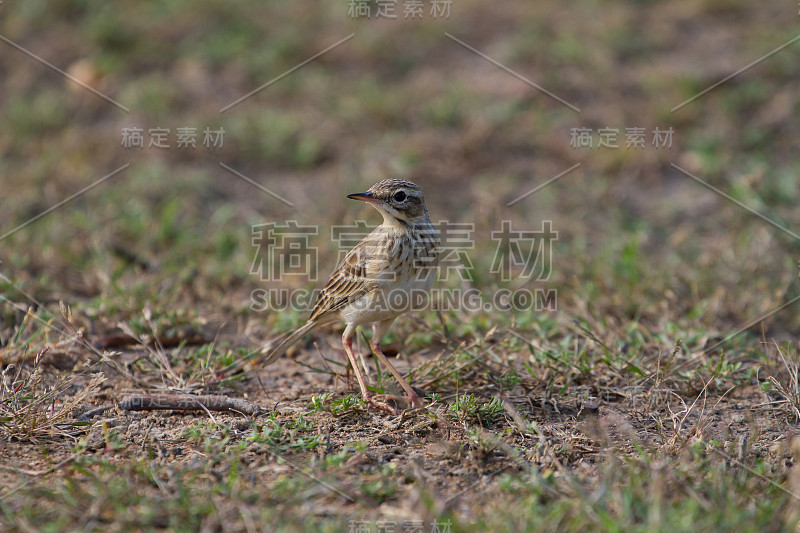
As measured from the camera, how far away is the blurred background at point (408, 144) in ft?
21.6

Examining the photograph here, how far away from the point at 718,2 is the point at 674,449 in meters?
8.53

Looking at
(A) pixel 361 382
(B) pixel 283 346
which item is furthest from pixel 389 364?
(B) pixel 283 346

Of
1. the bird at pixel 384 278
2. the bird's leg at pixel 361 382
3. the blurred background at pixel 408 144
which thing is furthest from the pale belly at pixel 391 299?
the blurred background at pixel 408 144

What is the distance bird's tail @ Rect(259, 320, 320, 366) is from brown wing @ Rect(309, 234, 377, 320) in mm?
79

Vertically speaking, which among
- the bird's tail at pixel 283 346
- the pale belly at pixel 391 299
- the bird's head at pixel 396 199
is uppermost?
the bird's head at pixel 396 199

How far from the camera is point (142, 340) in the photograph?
5.45m

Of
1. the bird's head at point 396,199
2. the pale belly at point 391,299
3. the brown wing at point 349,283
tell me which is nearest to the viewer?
the pale belly at point 391,299

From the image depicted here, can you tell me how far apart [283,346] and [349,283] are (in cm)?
64

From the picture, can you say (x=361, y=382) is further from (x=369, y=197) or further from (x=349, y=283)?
(x=369, y=197)

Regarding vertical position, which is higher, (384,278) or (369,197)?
(369,197)

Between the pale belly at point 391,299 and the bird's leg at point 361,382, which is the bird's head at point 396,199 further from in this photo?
the bird's leg at point 361,382

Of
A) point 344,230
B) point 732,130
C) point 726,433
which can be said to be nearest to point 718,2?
point 732,130

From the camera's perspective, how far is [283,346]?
17.9 ft

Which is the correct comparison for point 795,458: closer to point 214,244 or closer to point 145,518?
point 145,518
